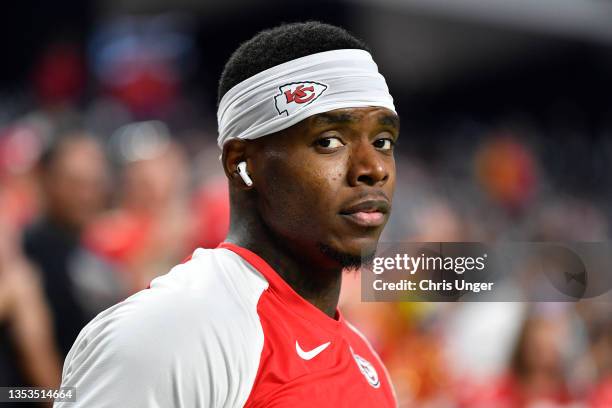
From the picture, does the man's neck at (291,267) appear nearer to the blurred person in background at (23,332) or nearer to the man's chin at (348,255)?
the man's chin at (348,255)

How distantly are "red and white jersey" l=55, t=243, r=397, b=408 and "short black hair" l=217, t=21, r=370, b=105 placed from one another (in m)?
0.44

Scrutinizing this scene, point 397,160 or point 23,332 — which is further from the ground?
point 397,160

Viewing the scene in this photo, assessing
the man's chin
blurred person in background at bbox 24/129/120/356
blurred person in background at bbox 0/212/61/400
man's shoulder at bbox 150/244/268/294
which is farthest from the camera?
blurred person in background at bbox 24/129/120/356

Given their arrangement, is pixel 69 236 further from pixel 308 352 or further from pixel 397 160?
pixel 397 160

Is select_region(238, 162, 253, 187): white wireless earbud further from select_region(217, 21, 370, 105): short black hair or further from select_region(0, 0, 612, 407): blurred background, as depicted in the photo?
select_region(0, 0, 612, 407): blurred background

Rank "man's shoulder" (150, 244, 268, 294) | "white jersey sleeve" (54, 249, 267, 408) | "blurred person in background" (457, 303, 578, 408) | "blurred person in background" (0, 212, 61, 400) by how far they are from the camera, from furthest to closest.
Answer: "blurred person in background" (457, 303, 578, 408), "blurred person in background" (0, 212, 61, 400), "man's shoulder" (150, 244, 268, 294), "white jersey sleeve" (54, 249, 267, 408)

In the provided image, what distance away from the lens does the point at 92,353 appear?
2.06 m

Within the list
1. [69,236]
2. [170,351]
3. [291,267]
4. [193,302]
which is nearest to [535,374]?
[69,236]

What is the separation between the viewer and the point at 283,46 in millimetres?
2404

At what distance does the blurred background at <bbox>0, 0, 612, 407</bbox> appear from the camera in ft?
17.3

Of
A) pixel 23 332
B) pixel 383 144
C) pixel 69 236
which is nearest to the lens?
pixel 383 144

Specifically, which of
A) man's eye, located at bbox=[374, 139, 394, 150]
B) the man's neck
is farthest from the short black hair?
the man's neck

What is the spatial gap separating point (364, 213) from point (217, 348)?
0.48 m

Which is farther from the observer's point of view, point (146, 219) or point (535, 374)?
point (146, 219)
